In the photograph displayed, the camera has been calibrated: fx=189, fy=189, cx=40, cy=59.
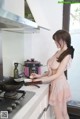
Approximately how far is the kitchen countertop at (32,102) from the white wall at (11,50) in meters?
0.44

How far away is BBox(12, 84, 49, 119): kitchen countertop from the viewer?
1.21 meters

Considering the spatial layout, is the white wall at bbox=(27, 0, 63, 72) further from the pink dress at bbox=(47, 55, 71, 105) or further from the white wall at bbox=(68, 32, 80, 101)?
the pink dress at bbox=(47, 55, 71, 105)

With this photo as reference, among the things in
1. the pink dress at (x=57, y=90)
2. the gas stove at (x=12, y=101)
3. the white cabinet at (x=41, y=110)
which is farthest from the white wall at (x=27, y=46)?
the gas stove at (x=12, y=101)

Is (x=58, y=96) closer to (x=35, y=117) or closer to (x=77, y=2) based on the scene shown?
→ (x=35, y=117)

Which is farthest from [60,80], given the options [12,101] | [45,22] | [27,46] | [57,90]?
[45,22]

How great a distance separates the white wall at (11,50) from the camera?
212 cm

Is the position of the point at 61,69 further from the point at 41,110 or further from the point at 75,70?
the point at 75,70

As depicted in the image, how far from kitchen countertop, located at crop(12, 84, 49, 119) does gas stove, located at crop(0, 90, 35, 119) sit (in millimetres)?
26

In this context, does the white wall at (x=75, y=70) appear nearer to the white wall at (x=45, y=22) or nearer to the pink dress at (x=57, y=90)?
the white wall at (x=45, y=22)

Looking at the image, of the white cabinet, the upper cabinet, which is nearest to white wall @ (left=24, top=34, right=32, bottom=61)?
the upper cabinet

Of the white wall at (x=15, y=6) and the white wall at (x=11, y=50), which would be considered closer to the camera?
the white wall at (x=15, y=6)

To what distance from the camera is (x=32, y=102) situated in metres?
1.43

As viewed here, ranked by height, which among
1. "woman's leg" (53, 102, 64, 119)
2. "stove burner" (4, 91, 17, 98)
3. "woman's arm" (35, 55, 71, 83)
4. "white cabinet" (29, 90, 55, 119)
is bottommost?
"woman's leg" (53, 102, 64, 119)

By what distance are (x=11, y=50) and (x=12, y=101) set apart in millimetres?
912
